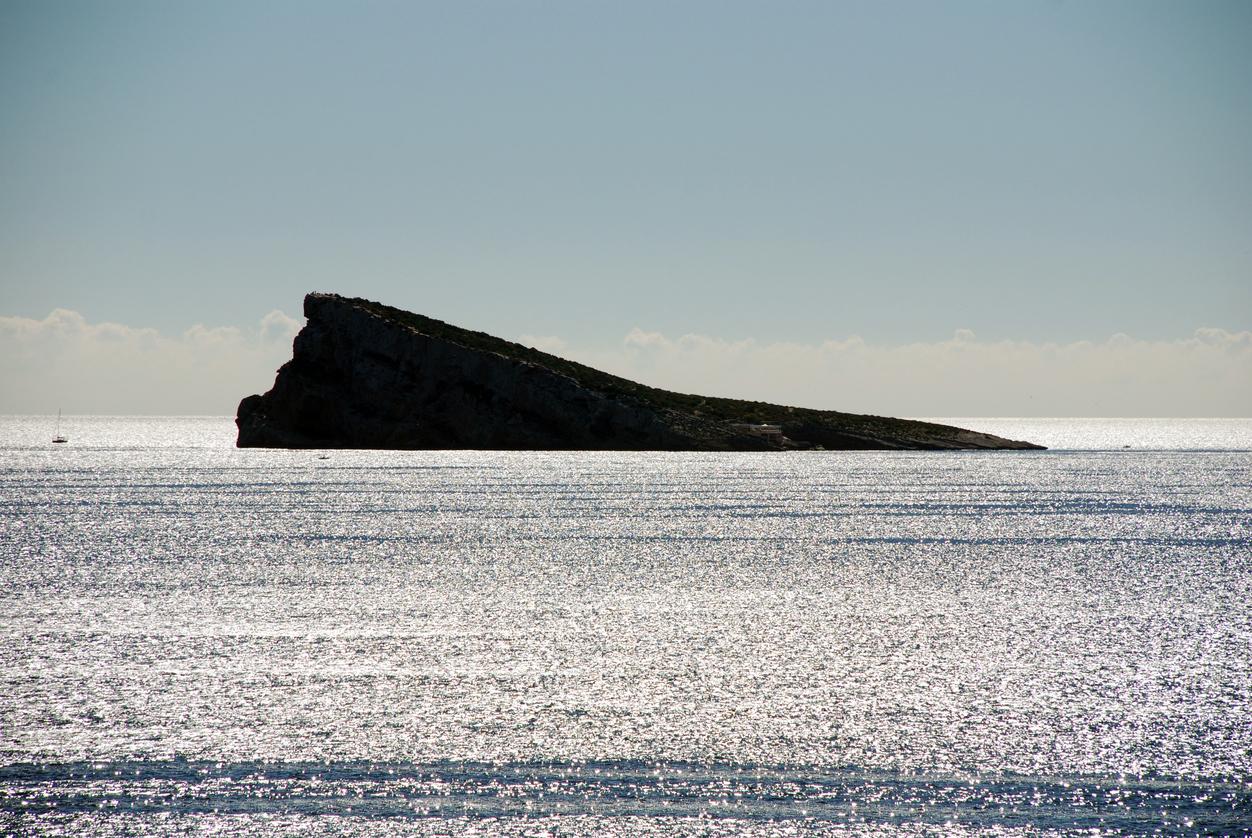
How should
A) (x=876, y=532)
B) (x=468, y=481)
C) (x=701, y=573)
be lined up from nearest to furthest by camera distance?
(x=701, y=573), (x=876, y=532), (x=468, y=481)

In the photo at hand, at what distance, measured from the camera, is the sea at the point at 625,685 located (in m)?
6.48

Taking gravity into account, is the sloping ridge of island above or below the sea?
above

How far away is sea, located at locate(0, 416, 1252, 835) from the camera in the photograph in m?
6.48

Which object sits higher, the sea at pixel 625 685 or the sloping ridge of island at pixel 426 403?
the sloping ridge of island at pixel 426 403

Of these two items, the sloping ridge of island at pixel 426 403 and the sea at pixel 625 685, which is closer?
the sea at pixel 625 685

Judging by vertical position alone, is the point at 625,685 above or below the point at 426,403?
below

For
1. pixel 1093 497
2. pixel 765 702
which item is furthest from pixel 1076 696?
pixel 1093 497

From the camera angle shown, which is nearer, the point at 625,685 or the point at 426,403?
the point at 625,685

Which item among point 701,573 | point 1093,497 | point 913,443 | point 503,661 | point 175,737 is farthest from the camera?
point 913,443

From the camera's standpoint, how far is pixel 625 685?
9.58 m

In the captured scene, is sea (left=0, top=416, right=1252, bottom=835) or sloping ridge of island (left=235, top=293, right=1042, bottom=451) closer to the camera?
sea (left=0, top=416, right=1252, bottom=835)

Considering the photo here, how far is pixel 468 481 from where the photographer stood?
48938 mm

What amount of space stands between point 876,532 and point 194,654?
17990 mm

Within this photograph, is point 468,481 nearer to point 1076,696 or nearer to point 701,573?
point 701,573
